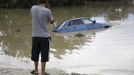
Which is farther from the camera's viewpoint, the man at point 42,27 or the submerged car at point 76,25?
the submerged car at point 76,25

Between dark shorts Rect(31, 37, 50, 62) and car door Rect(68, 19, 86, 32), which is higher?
dark shorts Rect(31, 37, 50, 62)

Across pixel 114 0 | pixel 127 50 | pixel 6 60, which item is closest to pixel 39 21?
pixel 6 60

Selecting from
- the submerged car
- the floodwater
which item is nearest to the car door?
the submerged car

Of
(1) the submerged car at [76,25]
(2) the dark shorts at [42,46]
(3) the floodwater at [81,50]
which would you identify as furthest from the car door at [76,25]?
(2) the dark shorts at [42,46]

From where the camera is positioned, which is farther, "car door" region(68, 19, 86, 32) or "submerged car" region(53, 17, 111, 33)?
"car door" region(68, 19, 86, 32)

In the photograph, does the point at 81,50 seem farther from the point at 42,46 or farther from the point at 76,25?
the point at 42,46

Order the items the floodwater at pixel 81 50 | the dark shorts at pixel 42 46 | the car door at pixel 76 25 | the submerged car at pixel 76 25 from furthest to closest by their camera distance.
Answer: the car door at pixel 76 25
the submerged car at pixel 76 25
the floodwater at pixel 81 50
the dark shorts at pixel 42 46

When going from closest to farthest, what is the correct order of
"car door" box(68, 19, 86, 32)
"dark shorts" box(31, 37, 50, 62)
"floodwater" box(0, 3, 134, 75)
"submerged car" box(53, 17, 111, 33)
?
"dark shorts" box(31, 37, 50, 62) → "floodwater" box(0, 3, 134, 75) → "submerged car" box(53, 17, 111, 33) → "car door" box(68, 19, 86, 32)

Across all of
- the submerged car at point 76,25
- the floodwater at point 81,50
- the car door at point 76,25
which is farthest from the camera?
the car door at point 76,25

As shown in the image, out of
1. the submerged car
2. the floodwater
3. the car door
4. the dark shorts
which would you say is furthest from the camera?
the car door

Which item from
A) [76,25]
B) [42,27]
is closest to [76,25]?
[76,25]

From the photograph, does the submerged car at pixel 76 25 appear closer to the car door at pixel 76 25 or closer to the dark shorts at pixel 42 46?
the car door at pixel 76 25

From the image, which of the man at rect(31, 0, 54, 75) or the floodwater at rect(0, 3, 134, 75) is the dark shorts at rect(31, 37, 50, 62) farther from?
the floodwater at rect(0, 3, 134, 75)

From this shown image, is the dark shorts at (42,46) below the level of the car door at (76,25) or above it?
above
